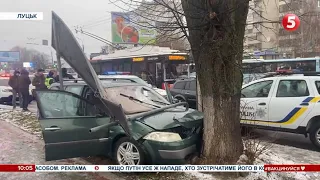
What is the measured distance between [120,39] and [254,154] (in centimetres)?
3177

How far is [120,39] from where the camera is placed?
35.0 meters

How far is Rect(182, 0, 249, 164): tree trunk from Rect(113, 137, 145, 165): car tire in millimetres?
1080

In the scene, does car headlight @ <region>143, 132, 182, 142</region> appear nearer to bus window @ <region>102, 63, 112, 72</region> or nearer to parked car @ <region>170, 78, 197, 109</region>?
parked car @ <region>170, 78, 197, 109</region>

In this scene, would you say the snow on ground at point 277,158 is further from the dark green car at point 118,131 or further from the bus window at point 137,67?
the bus window at point 137,67

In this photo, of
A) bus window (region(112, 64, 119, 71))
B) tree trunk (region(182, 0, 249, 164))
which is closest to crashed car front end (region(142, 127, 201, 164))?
tree trunk (region(182, 0, 249, 164))

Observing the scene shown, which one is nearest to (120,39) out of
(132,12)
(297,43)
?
(297,43)

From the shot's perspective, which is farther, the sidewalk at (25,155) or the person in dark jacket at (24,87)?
the person in dark jacket at (24,87)

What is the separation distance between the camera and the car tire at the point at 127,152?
14.6 feet

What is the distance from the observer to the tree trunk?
4.43m

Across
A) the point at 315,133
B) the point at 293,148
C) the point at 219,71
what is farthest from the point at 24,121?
the point at 315,133

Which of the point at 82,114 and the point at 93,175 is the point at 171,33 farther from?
the point at 93,175

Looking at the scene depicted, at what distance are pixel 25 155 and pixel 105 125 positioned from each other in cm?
239

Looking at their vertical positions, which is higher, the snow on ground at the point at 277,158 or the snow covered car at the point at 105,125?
the snow covered car at the point at 105,125

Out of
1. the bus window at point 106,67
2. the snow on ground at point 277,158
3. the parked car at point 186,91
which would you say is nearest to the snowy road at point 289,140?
the snow on ground at point 277,158
